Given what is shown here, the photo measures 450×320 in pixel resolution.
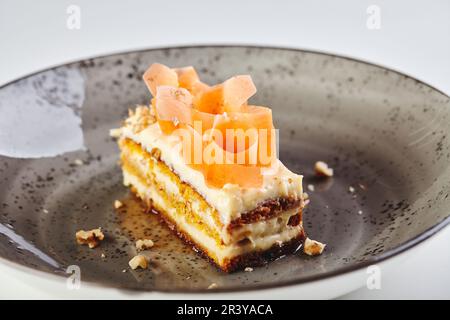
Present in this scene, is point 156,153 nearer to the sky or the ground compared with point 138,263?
nearer to the sky

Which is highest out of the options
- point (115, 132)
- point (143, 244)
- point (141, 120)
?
point (141, 120)

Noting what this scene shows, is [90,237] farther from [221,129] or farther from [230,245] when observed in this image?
[221,129]

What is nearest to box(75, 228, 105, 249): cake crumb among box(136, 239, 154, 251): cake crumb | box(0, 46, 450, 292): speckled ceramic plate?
box(0, 46, 450, 292): speckled ceramic plate

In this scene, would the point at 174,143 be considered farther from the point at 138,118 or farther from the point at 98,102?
the point at 98,102

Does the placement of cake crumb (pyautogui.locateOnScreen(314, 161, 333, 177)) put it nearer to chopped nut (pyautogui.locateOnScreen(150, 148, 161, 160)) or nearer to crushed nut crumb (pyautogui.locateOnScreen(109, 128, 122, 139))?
chopped nut (pyautogui.locateOnScreen(150, 148, 161, 160))

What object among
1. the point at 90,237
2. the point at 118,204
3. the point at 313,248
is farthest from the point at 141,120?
the point at 313,248

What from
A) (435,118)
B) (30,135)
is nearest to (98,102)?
(30,135)
